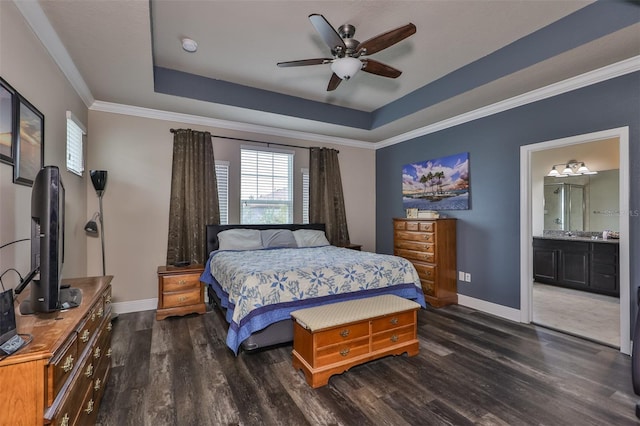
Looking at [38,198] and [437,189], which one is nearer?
[38,198]

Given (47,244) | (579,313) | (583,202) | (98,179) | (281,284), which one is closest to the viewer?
(47,244)

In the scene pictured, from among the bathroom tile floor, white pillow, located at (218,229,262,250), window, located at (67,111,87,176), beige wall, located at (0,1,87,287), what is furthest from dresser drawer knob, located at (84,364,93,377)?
the bathroom tile floor

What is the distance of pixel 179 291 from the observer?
3766 mm

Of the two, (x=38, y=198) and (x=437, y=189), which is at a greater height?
(x=437, y=189)

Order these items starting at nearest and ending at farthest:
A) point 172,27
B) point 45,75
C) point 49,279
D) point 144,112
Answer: point 49,279 < point 45,75 < point 172,27 < point 144,112

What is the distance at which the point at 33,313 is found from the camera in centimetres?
152

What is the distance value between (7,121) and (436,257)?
4293 mm

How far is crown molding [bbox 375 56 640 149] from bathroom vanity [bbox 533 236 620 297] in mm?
2789

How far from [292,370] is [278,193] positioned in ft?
9.94

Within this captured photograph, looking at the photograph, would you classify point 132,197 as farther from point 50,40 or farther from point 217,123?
point 50,40

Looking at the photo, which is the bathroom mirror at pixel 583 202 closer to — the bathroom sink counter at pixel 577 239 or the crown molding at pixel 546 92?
the bathroom sink counter at pixel 577 239

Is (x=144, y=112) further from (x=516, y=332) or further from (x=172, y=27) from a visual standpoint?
(x=516, y=332)

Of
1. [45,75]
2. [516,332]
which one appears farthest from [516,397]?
[45,75]

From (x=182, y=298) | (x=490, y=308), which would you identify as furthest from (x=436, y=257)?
(x=182, y=298)
